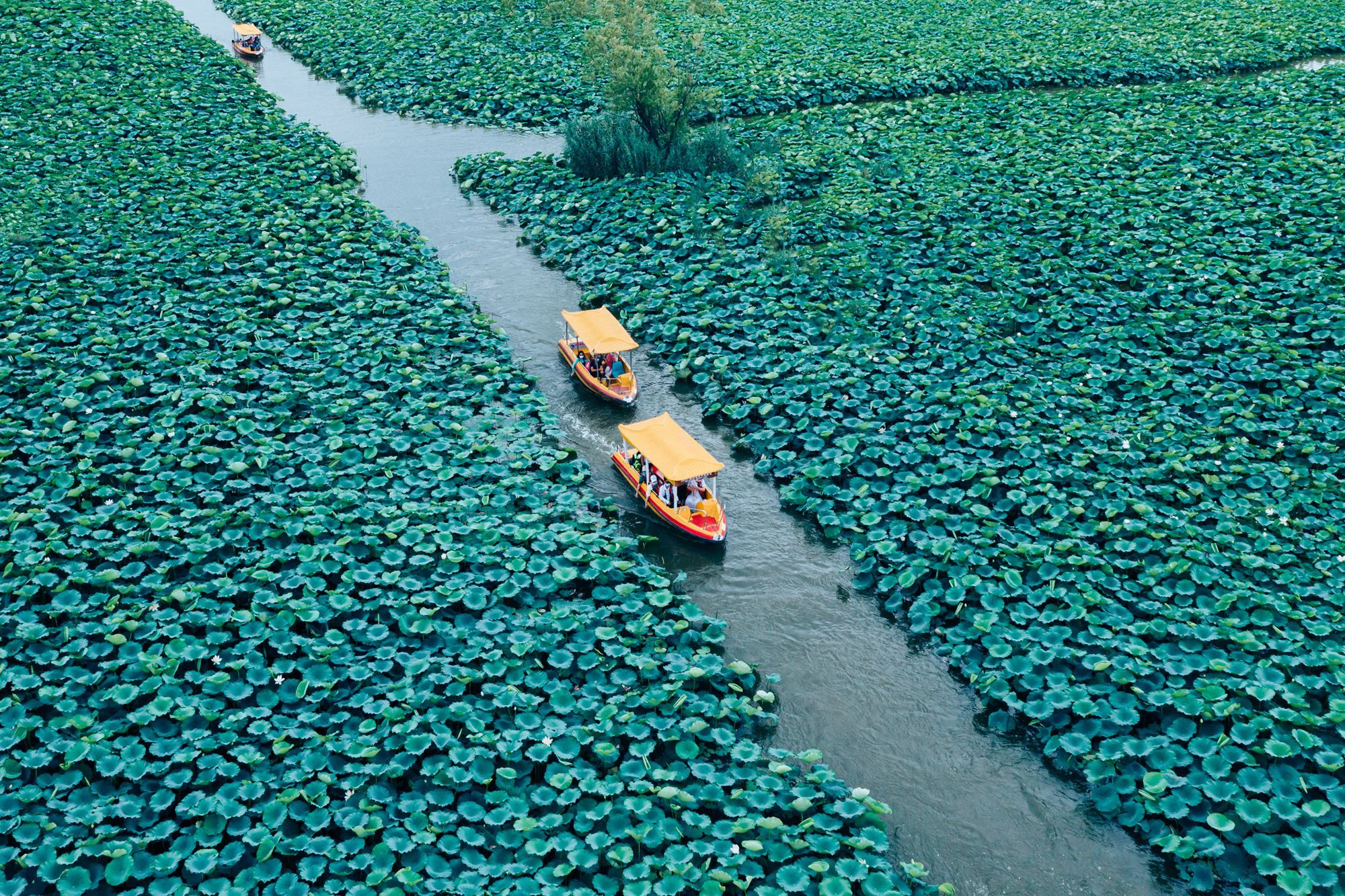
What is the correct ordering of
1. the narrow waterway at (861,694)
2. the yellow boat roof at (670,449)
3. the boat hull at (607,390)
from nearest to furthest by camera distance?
1. the narrow waterway at (861,694)
2. the yellow boat roof at (670,449)
3. the boat hull at (607,390)

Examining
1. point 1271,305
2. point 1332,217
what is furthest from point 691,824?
point 1332,217

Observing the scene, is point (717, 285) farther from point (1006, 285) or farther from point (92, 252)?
point (92, 252)

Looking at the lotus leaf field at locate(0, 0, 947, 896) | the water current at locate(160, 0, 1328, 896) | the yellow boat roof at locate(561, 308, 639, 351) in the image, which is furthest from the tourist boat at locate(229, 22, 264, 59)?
the yellow boat roof at locate(561, 308, 639, 351)

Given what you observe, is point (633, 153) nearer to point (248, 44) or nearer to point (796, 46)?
point (796, 46)

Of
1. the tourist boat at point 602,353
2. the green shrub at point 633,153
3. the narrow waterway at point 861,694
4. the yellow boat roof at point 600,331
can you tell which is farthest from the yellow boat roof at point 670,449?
the green shrub at point 633,153

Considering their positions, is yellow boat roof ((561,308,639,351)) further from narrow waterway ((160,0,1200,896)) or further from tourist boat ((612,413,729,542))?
tourist boat ((612,413,729,542))

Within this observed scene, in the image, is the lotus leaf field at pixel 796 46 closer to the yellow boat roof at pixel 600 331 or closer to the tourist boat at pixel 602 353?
the yellow boat roof at pixel 600 331

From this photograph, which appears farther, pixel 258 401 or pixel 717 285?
pixel 717 285
